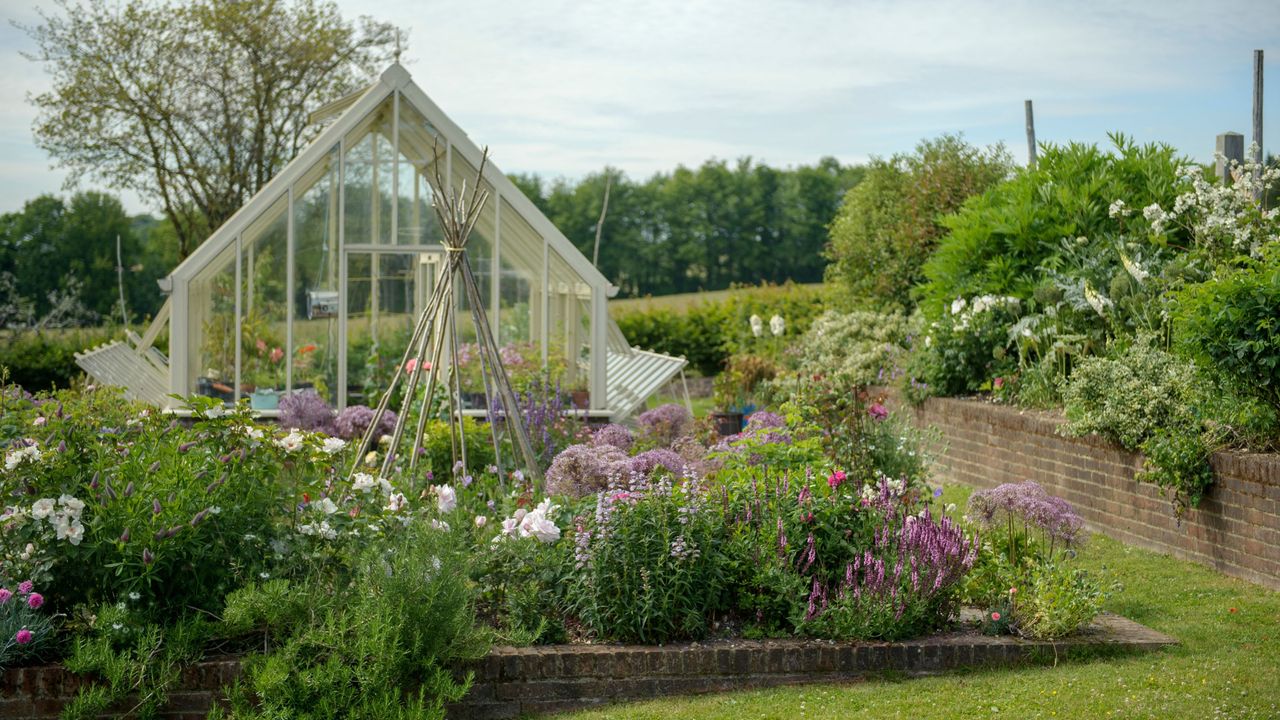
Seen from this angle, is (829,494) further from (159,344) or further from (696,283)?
(696,283)

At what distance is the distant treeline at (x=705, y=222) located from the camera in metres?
36.1

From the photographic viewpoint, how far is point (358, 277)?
10617 millimetres

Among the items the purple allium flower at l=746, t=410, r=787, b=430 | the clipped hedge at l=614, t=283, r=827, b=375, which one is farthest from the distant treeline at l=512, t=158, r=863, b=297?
the purple allium flower at l=746, t=410, r=787, b=430

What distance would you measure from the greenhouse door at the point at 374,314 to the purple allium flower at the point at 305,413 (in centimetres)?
65

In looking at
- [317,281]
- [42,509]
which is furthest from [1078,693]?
[317,281]

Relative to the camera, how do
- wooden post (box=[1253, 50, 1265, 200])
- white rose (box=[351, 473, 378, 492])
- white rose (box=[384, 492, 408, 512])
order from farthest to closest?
wooden post (box=[1253, 50, 1265, 200])
white rose (box=[384, 492, 408, 512])
white rose (box=[351, 473, 378, 492])

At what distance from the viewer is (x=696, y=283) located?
3700 cm

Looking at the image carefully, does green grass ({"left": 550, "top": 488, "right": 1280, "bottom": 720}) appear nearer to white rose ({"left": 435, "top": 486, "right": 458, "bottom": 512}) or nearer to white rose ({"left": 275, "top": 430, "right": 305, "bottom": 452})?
white rose ({"left": 435, "top": 486, "right": 458, "bottom": 512})

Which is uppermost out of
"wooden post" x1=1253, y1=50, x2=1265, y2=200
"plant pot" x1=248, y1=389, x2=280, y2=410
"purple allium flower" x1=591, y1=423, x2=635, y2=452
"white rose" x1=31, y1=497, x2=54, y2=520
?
"wooden post" x1=1253, y1=50, x2=1265, y2=200

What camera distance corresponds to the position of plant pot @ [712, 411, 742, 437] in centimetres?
1306

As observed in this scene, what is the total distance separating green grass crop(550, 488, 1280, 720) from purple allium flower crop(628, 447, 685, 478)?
192 centimetres

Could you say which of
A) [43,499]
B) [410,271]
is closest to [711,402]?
[410,271]

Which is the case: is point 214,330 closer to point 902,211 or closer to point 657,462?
point 657,462

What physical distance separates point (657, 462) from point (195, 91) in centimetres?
1783
